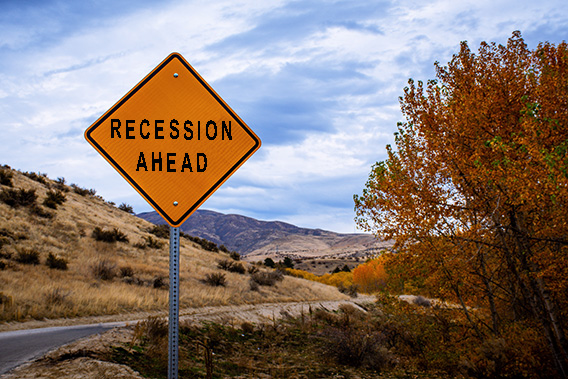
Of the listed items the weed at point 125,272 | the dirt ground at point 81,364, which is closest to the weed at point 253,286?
the weed at point 125,272

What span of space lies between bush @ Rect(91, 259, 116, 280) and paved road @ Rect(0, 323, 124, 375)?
10.8 metres

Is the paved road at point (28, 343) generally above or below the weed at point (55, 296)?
below

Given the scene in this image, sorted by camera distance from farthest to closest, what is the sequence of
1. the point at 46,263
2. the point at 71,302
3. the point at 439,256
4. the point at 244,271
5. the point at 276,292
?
1. the point at 244,271
2. the point at 276,292
3. the point at 46,263
4. the point at 71,302
5. the point at 439,256

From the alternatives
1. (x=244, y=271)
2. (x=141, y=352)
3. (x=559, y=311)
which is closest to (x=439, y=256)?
(x=559, y=311)

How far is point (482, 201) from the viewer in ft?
38.1

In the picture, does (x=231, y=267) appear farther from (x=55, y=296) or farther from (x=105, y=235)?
(x=55, y=296)

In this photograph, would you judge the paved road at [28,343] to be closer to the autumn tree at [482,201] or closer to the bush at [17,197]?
the autumn tree at [482,201]

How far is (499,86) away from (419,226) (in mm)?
5433

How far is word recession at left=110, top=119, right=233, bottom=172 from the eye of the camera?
3.59 meters

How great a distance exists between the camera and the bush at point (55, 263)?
62.2 ft

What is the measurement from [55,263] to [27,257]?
126 cm

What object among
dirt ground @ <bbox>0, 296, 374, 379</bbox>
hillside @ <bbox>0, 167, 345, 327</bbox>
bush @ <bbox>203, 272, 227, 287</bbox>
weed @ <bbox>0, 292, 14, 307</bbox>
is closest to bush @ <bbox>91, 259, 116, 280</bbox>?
→ hillside @ <bbox>0, 167, 345, 327</bbox>

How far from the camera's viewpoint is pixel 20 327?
10680 mm

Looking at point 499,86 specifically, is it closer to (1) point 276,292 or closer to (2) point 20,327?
(2) point 20,327
